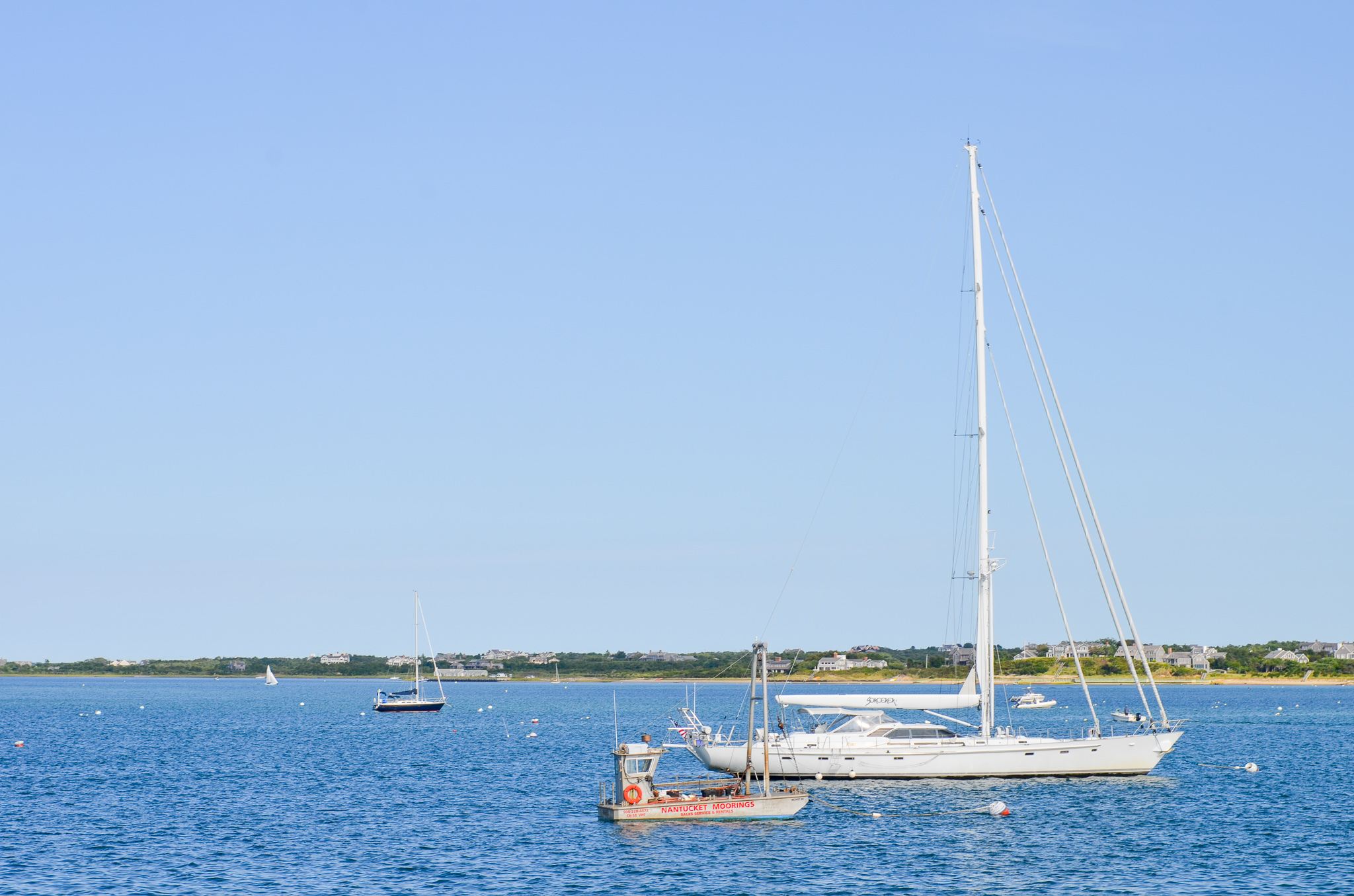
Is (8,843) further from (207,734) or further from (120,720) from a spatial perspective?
(120,720)

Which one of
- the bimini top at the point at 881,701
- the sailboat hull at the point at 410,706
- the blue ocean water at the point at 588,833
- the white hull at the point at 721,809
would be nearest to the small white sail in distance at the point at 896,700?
the bimini top at the point at 881,701

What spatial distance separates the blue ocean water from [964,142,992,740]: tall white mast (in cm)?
491

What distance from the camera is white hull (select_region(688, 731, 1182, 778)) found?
61969 millimetres

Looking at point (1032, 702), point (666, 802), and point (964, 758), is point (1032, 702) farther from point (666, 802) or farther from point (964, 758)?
point (666, 802)

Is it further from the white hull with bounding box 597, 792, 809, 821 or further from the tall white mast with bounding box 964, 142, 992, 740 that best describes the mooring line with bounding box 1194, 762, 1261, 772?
the white hull with bounding box 597, 792, 809, 821

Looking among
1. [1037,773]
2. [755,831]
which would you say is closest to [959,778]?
[1037,773]

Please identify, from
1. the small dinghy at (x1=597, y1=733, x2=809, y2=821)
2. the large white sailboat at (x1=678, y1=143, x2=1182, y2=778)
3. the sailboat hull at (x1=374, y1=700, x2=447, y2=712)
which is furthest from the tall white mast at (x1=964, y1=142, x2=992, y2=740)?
the sailboat hull at (x1=374, y1=700, x2=447, y2=712)

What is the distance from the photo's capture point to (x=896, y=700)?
65.6 meters

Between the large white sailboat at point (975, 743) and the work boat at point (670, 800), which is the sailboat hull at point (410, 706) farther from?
the work boat at point (670, 800)

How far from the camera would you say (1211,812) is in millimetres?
57125

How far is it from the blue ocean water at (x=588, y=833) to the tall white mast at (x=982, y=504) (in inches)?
193

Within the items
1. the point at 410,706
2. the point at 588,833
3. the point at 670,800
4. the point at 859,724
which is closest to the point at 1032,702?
the point at 410,706

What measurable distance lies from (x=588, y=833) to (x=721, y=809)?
5.10 meters

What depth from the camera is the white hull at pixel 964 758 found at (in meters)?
62.0
